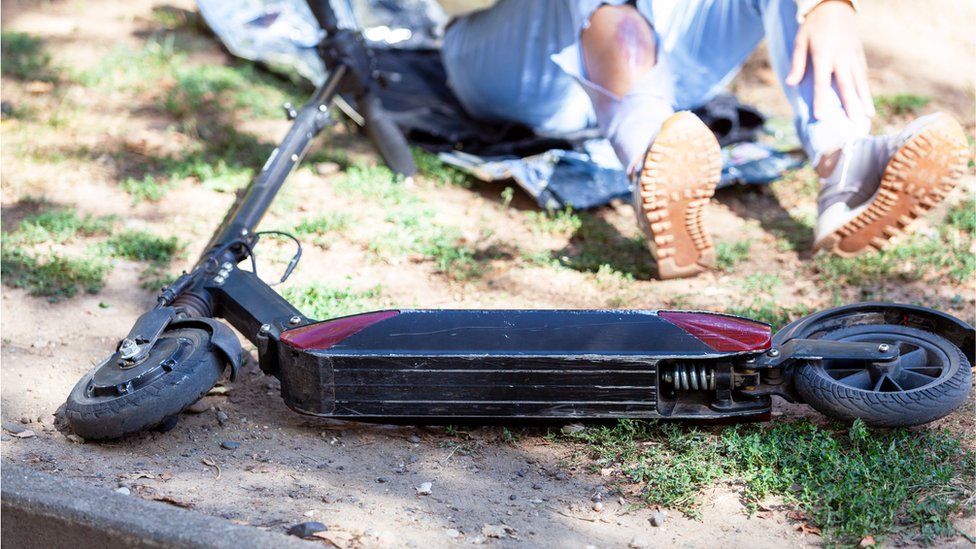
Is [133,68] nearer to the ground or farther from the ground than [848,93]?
nearer to the ground

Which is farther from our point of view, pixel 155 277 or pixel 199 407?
pixel 155 277

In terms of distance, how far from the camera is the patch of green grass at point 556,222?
10.6 feet

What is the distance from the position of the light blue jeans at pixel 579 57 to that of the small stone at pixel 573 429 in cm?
111

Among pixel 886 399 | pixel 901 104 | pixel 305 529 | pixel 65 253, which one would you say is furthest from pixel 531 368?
pixel 901 104

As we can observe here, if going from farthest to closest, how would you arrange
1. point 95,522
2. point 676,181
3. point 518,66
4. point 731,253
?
1. point 518,66
2. point 731,253
3. point 676,181
4. point 95,522

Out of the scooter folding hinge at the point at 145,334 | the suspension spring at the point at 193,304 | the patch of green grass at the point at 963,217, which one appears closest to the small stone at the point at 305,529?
the scooter folding hinge at the point at 145,334

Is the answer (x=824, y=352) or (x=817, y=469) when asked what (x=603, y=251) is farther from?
(x=817, y=469)

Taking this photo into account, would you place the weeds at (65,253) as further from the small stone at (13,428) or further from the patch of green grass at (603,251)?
the patch of green grass at (603,251)

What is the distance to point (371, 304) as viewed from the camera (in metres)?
2.70

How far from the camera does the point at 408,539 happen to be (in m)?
1.69

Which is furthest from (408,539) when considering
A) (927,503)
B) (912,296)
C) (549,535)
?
(912,296)

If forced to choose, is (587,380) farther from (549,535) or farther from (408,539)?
(408,539)

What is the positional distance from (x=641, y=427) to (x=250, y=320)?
0.86 meters

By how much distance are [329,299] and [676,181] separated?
957mm
